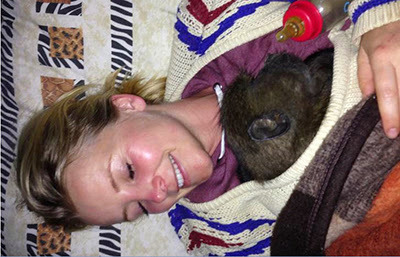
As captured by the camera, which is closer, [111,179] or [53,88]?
[111,179]

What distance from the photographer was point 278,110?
1006 millimetres

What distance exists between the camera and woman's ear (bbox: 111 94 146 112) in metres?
1.32

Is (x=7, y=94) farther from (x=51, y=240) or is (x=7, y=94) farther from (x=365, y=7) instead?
(x=365, y=7)

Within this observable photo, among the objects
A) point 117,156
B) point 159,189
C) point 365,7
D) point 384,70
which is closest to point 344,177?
point 384,70

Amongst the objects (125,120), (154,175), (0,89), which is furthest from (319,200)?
(0,89)

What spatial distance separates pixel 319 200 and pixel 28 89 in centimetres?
133

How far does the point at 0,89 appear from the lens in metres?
1.75

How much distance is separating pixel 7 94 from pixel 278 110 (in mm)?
1268

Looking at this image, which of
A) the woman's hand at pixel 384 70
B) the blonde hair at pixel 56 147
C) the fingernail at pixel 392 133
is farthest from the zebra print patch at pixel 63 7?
the fingernail at pixel 392 133

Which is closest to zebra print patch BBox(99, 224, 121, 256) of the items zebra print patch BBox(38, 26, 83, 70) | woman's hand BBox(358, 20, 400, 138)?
zebra print patch BBox(38, 26, 83, 70)

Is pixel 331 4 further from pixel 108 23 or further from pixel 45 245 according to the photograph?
pixel 45 245

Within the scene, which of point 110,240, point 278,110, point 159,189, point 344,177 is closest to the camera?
point 344,177

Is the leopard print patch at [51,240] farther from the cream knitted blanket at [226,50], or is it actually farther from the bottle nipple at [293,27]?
the bottle nipple at [293,27]

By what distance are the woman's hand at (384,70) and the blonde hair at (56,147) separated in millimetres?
745
